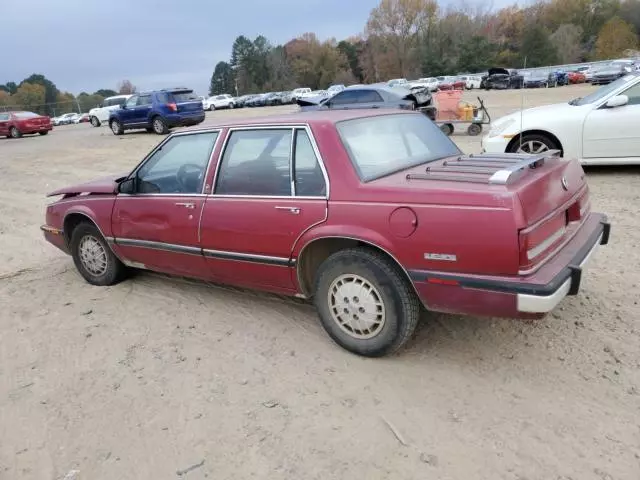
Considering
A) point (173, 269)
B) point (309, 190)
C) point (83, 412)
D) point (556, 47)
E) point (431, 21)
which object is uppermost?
point (431, 21)

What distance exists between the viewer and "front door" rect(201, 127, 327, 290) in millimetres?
3525

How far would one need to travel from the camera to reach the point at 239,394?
323 cm

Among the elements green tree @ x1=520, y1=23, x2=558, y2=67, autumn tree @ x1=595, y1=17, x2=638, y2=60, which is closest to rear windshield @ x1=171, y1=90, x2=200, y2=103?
green tree @ x1=520, y1=23, x2=558, y2=67

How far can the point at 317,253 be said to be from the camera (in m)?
3.64

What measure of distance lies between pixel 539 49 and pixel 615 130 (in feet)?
271

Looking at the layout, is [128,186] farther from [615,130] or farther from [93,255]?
[615,130]

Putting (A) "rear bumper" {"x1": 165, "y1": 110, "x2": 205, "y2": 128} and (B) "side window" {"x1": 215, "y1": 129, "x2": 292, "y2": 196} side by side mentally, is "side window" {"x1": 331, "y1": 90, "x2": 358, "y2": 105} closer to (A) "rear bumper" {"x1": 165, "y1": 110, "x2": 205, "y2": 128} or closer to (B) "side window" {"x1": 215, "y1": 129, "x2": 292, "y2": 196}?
(A) "rear bumper" {"x1": 165, "y1": 110, "x2": 205, "y2": 128}

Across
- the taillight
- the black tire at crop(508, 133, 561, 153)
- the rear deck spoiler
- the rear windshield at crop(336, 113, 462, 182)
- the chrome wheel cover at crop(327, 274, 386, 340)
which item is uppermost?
the rear windshield at crop(336, 113, 462, 182)

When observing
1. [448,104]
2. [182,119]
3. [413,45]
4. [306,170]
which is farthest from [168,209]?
[413,45]

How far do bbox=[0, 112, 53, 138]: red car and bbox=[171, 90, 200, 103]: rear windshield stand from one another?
438 inches

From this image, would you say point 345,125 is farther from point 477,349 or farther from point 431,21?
point 431,21

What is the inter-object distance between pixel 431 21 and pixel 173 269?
10729 cm

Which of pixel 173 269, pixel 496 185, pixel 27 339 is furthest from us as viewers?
pixel 173 269

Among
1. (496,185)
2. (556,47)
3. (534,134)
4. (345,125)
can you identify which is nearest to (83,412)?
(345,125)
